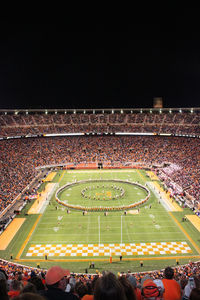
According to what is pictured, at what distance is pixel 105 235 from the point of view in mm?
26938

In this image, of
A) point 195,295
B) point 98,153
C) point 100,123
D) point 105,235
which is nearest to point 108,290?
point 195,295

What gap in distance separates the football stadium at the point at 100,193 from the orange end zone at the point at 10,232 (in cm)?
12

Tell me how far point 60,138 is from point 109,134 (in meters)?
14.8

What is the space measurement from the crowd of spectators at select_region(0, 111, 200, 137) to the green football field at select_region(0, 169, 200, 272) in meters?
32.4

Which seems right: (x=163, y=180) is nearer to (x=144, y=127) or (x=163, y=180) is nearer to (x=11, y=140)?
Answer: (x=144, y=127)

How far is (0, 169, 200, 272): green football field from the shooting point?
2273 cm

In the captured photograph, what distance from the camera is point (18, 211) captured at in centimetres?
3206

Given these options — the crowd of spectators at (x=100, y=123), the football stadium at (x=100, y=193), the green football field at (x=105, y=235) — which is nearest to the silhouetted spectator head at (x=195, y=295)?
the football stadium at (x=100, y=193)

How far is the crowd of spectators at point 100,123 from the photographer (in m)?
67.2

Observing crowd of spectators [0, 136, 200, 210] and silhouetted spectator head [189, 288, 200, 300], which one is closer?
silhouetted spectator head [189, 288, 200, 300]

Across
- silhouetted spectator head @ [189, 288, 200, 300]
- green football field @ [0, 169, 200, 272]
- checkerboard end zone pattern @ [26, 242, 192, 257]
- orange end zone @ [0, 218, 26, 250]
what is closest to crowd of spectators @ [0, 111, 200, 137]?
green football field @ [0, 169, 200, 272]

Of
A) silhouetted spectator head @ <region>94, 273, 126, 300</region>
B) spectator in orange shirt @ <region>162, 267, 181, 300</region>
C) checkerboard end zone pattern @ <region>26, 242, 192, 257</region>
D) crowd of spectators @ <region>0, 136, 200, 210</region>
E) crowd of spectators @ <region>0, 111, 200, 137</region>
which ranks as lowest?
silhouetted spectator head @ <region>94, 273, 126, 300</region>

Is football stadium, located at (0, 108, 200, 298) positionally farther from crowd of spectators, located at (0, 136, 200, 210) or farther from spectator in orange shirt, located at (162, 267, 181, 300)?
spectator in orange shirt, located at (162, 267, 181, 300)

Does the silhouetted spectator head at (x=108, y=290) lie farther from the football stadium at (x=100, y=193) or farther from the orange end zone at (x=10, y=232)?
the orange end zone at (x=10, y=232)
